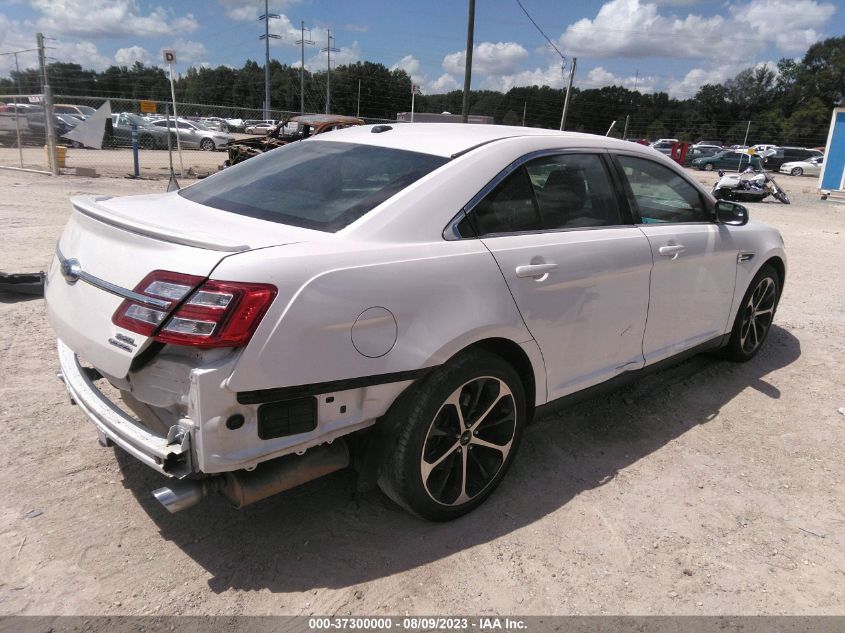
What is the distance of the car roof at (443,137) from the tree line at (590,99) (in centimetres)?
3436

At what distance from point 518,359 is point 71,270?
1.95m

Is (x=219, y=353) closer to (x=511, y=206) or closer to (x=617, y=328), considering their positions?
(x=511, y=206)

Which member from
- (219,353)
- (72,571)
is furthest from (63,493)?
(219,353)

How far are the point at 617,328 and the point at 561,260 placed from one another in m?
0.65

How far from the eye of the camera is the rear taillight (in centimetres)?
200

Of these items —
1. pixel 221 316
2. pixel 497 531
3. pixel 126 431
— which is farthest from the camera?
pixel 497 531

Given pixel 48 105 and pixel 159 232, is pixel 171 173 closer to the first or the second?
pixel 48 105

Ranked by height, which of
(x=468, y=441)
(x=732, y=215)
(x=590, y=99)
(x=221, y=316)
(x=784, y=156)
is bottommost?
(x=468, y=441)

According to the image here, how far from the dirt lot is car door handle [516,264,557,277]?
1111mm

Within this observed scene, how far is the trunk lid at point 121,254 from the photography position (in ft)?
7.00

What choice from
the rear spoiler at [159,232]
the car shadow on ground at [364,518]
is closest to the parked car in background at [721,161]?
the car shadow on ground at [364,518]

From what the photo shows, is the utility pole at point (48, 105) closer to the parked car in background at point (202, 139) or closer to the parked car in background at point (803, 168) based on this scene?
the parked car in background at point (202, 139)

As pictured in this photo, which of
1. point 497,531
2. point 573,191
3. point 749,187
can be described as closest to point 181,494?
point 497,531

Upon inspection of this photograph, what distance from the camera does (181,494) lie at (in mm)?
2160
